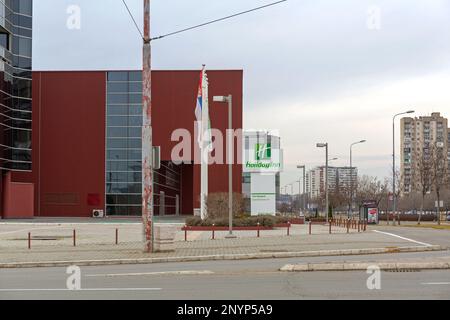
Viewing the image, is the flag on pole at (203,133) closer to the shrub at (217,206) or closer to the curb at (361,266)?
the shrub at (217,206)

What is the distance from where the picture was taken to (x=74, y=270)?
1570 centimetres

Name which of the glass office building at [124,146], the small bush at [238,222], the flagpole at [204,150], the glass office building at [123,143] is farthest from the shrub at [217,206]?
the glass office building at [123,143]

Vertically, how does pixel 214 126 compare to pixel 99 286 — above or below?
above

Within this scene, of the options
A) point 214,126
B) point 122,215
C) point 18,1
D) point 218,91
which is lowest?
point 122,215

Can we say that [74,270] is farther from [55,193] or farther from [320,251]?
[55,193]

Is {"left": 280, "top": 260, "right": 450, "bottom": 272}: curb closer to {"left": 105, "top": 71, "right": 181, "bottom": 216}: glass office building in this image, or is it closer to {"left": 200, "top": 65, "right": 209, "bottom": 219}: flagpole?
{"left": 200, "top": 65, "right": 209, "bottom": 219}: flagpole

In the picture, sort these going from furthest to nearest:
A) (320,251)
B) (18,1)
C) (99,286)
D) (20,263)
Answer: (18,1) → (320,251) → (20,263) → (99,286)

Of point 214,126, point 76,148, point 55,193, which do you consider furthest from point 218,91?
point 55,193

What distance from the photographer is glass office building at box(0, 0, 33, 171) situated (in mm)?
59031

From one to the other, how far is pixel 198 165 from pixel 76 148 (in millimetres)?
14489

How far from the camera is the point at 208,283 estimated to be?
40.2ft

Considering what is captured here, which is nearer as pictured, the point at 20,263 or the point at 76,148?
the point at 20,263

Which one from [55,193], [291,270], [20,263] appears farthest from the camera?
[55,193]

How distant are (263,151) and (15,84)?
28936 millimetres
